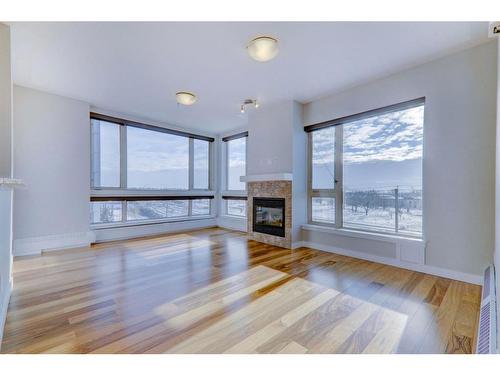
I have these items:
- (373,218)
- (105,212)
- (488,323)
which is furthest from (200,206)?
(488,323)

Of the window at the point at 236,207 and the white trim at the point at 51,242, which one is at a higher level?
the window at the point at 236,207

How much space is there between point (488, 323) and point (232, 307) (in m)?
1.69

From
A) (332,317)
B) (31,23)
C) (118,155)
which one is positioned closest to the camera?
(332,317)

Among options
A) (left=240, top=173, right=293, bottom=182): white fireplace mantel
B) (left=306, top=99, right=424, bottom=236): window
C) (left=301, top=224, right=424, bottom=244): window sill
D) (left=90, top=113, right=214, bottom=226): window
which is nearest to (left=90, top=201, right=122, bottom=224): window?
(left=90, top=113, right=214, bottom=226): window

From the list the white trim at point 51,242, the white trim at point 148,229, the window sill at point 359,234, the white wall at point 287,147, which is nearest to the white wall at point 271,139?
the white wall at point 287,147

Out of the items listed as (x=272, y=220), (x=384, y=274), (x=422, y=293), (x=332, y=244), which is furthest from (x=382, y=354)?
(x=272, y=220)

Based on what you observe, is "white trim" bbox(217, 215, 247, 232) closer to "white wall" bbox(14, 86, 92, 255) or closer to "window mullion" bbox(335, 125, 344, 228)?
"window mullion" bbox(335, 125, 344, 228)

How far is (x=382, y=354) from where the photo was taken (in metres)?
1.29

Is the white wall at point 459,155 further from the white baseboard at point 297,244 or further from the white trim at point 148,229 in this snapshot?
the white trim at point 148,229

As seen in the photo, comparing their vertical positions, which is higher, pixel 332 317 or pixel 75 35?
pixel 75 35

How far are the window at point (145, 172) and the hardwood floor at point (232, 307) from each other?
1.53 meters

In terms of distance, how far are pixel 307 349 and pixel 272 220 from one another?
272cm

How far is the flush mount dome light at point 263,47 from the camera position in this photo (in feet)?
6.86
